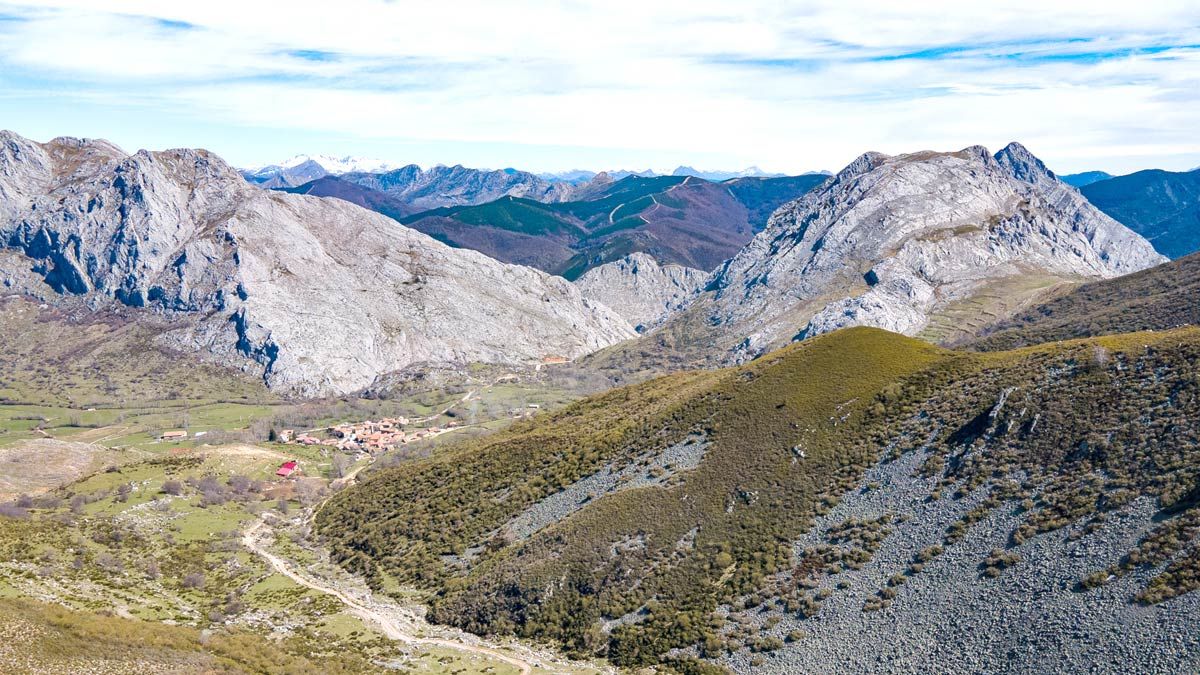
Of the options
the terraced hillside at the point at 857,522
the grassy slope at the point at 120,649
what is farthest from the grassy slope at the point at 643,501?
the grassy slope at the point at 120,649

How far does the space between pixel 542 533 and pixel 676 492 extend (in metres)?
15.4


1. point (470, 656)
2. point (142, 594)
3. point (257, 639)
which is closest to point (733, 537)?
point (470, 656)

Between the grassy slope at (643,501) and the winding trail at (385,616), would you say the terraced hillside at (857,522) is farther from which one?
the winding trail at (385,616)

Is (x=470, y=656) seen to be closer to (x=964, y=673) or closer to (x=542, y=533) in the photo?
(x=542, y=533)

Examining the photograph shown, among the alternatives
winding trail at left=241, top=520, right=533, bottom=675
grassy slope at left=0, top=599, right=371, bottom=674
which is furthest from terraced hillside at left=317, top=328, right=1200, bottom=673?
grassy slope at left=0, top=599, right=371, bottom=674

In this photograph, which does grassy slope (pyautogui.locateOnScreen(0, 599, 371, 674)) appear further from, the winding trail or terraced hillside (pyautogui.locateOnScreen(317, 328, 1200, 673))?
terraced hillside (pyautogui.locateOnScreen(317, 328, 1200, 673))

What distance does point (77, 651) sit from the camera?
51.1 m

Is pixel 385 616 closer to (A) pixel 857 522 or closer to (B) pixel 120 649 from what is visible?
(B) pixel 120 649

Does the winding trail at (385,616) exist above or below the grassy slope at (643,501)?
below

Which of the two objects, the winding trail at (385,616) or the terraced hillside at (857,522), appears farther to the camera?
the winding trail at (385,616)

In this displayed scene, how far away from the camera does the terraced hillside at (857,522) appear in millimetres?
56969

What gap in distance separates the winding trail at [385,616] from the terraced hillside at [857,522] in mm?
3614

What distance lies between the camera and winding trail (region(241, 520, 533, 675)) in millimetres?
69438

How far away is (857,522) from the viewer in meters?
72.4
